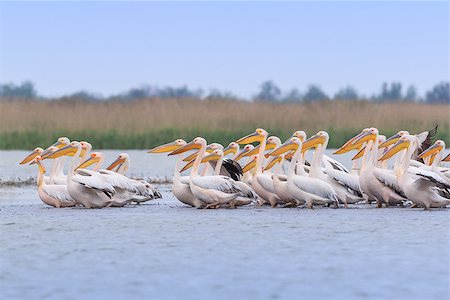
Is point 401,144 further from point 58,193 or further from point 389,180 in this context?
point 58,193

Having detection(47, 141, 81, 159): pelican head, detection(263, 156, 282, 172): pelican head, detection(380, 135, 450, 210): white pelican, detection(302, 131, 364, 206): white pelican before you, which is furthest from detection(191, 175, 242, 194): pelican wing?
detection(47, 141, 81, 159): pelican head

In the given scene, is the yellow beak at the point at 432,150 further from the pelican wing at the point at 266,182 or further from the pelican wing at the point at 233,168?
the pelican wing at the point at 233,168

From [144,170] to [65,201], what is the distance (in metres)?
6.63

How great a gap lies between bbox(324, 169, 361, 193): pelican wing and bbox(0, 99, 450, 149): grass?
948 cm

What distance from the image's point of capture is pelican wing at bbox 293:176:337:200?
10.2 m

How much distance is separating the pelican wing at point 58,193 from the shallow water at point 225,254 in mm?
389

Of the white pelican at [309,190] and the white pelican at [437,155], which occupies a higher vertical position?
the white pelican at [437,155]

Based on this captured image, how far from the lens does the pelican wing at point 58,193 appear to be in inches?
423

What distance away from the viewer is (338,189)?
10641 millimetres

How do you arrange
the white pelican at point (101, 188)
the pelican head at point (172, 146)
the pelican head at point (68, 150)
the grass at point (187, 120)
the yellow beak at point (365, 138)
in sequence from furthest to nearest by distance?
the grass at point (187, 120) < the pelican head at point (172, 146) < the pelican head at point (68, 150) < the yellow beak at point (365, 138) < the white pelican at point (101, 188)

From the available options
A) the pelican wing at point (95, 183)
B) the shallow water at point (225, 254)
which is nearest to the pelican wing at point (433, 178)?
the shallow water at point (225, 254)

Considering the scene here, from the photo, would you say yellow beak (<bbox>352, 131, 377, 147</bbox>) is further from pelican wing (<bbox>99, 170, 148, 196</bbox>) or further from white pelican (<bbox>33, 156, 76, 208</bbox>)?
white pelican (<bbox>33, 156, 76, 208</bbox>)

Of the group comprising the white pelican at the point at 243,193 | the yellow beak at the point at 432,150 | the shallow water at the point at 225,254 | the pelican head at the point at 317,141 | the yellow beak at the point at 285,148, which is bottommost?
the shallow water at the point at 225,254

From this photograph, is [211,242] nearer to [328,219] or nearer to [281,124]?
[328,219]
